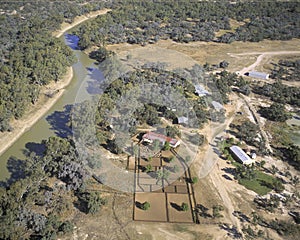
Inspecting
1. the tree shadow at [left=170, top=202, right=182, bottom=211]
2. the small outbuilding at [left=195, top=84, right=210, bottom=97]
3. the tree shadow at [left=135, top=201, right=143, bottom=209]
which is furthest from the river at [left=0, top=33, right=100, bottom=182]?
the small outbuilding at [left=195, top=84, right=210, bottom=97]

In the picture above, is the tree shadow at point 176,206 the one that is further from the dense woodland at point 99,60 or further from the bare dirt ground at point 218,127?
the dense woodland at point 99,60

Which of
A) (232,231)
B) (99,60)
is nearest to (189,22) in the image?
(99,60)

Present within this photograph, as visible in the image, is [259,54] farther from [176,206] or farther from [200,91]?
[176,206]

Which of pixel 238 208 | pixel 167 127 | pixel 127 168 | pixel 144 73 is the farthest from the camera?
pixel 144 73

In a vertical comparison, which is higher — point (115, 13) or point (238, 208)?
point (115, 13)

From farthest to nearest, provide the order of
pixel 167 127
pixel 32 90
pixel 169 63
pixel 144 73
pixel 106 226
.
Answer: pixel 169 63
pixel 144 73
pixel 32 90
pixel 167 127
pixel 106 226

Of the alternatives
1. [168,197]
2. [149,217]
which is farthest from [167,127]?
[149,217]

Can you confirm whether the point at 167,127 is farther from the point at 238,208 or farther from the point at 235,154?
the point at 238,208
